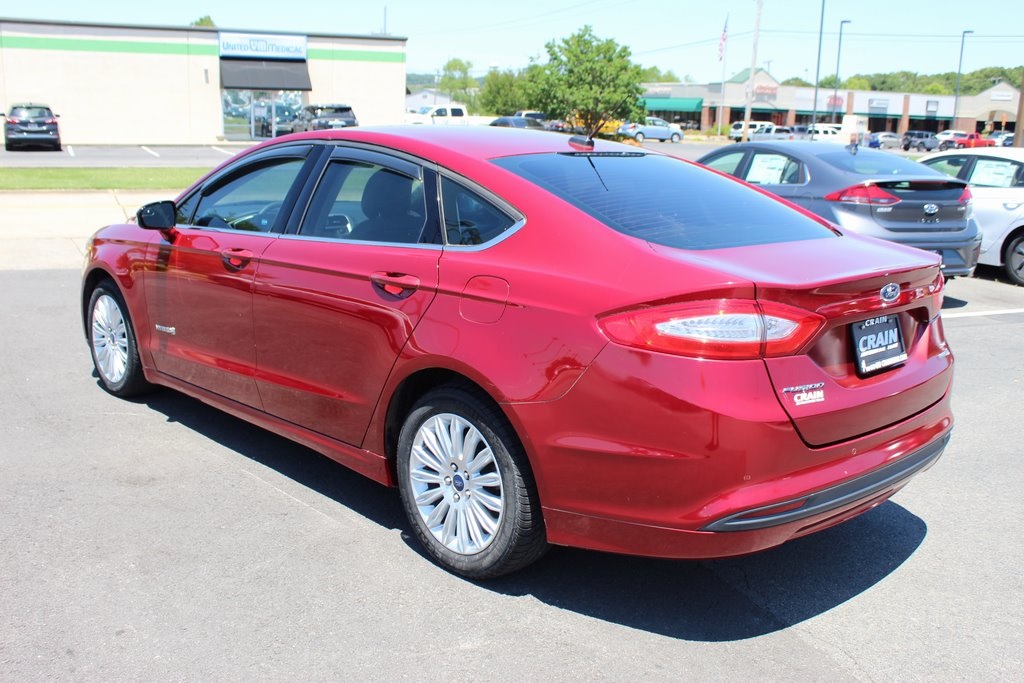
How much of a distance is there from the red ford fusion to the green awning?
89.6 meters

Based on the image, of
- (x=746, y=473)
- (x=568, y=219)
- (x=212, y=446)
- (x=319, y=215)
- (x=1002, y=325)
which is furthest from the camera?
(x=1002, y=325)

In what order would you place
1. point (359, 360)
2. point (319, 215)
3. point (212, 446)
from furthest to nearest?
point (212, 446) → point (319, 215) → point (359, 360)

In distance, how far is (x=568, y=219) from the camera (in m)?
3.39

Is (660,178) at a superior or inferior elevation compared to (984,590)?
superior

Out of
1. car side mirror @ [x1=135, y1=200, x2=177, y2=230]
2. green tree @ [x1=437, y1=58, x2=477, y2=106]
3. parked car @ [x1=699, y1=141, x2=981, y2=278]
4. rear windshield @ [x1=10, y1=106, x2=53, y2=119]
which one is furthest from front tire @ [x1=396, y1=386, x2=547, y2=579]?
green tree @ [x1=437, y1=58, x2=477, y2=106]

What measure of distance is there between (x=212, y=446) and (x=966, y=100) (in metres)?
114

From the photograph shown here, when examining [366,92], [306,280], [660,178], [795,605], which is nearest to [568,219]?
[660,178]

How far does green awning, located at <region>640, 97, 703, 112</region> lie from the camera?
91.1 m

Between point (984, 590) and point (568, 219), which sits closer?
point (568, 219)

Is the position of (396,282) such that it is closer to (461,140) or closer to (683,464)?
(461,140)

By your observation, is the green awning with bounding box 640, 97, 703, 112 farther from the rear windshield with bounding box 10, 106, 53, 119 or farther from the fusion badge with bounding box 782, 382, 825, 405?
the fusion badge with bounding box 782, 382, 825, 405

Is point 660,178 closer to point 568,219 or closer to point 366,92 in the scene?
point 568,219

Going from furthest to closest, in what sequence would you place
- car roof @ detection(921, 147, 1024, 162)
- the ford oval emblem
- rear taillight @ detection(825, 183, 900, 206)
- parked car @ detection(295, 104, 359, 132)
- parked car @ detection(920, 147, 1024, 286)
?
parked car @ detection(295, 104, 359, 132), car roof @ detection(921, 147, 1024, 162), parked car @ detection(920, 147, 1024, 286), rear taillight @ detection(825, 183, 900, 206), the ford oval emblem

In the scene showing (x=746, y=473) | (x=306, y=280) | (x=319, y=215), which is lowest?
(x=746, y=473)
